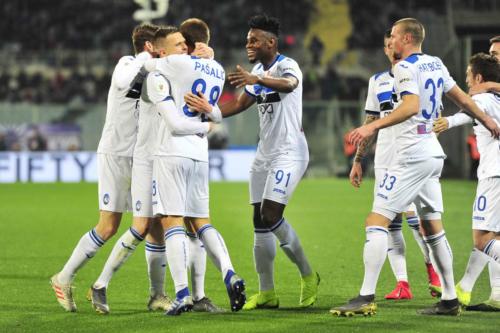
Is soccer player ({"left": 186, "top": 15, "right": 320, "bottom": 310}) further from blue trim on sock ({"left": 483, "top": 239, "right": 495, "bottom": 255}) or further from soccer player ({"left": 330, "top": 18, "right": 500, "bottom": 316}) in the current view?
blue trim on sock ({"left": 483, "top": 239, "right": 495, "bottom": 255})

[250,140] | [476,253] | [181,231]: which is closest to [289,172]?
[181,231]

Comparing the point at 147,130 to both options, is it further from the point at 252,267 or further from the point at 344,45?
the point at 344,45

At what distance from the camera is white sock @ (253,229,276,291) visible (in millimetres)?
7986

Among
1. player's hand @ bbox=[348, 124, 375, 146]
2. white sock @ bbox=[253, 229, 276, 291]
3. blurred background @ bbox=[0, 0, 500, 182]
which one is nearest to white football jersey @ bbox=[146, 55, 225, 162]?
white sock @ bbox=[253, 229, 276, 291]

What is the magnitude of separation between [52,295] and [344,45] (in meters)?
29.7

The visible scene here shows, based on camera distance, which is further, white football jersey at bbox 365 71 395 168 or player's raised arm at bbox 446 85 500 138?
white football jersey at bbox 365 71 395 168

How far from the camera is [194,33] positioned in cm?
744

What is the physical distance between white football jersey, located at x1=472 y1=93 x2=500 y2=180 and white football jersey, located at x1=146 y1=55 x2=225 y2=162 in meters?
2.21

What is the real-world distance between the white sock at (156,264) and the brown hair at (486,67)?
9.67 feet

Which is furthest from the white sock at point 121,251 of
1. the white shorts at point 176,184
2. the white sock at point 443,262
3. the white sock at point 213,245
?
the white sock at point 443,262

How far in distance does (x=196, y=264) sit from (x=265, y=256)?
2.09 feet

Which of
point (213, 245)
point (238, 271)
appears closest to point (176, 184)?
point (213, 245)

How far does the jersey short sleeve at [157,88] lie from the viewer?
23.2 feet

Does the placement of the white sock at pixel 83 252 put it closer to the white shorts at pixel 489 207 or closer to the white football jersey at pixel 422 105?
the white football jersey at pixel 422 105
